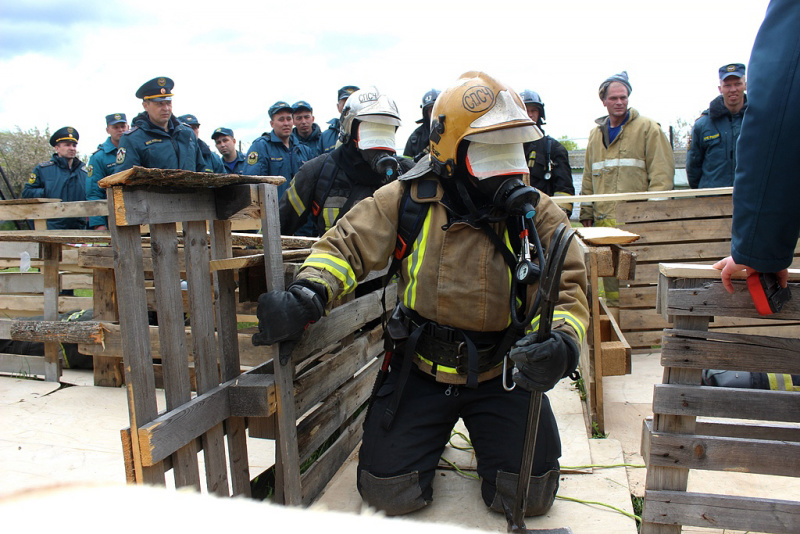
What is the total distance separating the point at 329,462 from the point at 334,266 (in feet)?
4.00

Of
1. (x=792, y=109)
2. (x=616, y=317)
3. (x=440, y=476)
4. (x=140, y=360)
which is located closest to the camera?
(x=792, y=109)

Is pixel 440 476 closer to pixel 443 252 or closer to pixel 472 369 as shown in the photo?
pixel 472 369

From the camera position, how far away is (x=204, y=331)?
8.05ft

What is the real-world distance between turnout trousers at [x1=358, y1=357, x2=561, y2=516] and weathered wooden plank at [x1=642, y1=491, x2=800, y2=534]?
582mm

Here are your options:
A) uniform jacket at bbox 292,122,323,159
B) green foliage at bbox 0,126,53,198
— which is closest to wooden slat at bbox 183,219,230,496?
uniform jacket at bbox 292,122,323,159

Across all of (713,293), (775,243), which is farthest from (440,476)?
(775,243)

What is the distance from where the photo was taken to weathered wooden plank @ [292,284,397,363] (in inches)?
111

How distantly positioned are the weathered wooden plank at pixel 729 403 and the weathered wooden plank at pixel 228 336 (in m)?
1.78

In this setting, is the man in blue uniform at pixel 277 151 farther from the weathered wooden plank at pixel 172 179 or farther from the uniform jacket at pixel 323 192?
the weathered wooden plank at pixel 172 179

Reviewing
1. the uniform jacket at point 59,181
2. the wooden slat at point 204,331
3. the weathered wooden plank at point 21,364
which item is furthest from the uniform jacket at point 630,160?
the uniform jacket at point 59,181

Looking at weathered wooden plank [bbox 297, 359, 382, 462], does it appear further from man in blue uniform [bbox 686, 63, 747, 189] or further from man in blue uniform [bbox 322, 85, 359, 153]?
man in blue uniform [bbox 686, 63, 747, 189]

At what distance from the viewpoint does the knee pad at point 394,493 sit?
287 cm

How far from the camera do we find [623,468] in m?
3.34

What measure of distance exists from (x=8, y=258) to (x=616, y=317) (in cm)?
669
